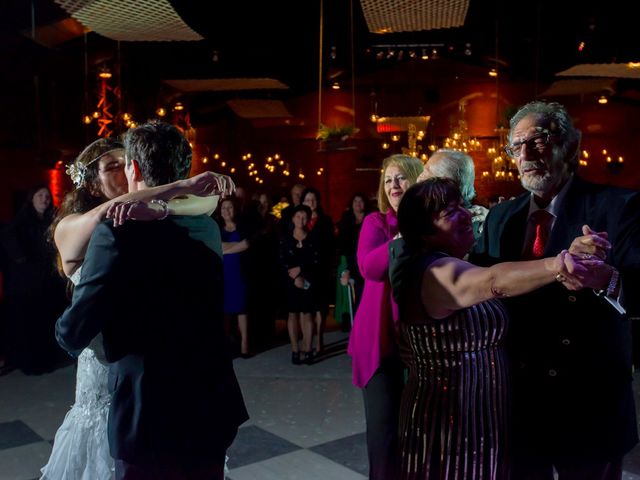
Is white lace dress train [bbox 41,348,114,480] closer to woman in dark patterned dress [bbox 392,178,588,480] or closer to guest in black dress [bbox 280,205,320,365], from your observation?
woman in dark patterned dress [bbox 392,178,588,480]

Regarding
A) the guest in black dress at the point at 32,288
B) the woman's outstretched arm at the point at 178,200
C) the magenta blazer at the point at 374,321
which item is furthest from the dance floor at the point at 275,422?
the woman's outstretched arm at the point at 178,200

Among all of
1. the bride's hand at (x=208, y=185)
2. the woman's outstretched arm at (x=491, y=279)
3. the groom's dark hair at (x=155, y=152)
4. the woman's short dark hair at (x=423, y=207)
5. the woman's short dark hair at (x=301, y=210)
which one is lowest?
the woman's short dark hair at (x=301, y=210)

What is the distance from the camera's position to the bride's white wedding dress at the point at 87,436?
7.79 ft

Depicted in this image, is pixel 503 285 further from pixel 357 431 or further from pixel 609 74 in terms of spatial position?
pixel 609 74

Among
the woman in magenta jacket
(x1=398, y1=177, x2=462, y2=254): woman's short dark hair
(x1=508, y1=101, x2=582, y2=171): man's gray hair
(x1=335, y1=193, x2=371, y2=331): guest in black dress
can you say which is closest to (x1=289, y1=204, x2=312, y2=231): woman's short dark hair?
(x1=335, y1=193, x2=371, y2=331): guest in black dress

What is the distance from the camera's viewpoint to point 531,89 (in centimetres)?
1351

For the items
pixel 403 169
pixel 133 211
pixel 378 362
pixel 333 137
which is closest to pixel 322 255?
pixel 333 137

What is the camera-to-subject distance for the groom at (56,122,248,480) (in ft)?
5.51

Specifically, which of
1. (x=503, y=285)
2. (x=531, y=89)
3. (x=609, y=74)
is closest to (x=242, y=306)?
(x=503, y=285)

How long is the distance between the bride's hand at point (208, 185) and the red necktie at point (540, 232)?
0.88 meters

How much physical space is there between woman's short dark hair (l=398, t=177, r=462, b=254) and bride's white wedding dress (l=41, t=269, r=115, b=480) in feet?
4.14

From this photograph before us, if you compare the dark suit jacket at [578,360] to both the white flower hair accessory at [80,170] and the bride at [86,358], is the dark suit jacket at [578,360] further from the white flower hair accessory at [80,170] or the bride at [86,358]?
the white flower hair accessory at [80,170]

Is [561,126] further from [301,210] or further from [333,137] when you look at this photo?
[333,137]

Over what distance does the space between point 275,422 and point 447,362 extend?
2.70m
